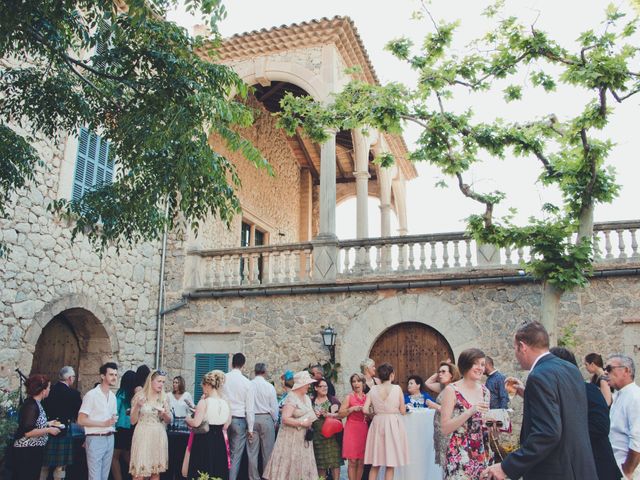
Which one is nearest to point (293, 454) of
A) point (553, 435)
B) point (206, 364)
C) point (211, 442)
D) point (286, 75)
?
point (211, 442)

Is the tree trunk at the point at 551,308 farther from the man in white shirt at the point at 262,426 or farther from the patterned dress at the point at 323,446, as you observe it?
the man in white shirt at the point at 262,426

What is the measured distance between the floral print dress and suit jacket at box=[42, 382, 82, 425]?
4.48 m

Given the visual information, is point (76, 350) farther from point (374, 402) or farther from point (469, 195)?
Answer: point (469, 195)

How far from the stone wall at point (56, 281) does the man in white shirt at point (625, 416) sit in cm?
681

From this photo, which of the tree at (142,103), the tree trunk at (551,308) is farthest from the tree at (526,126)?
the tree at (142,103)

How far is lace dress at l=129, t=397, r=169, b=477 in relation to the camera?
5977 mm

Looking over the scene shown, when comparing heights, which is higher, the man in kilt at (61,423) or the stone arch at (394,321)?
the stone arch at (394,321)

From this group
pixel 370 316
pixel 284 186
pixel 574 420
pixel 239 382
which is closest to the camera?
pixel 574 420

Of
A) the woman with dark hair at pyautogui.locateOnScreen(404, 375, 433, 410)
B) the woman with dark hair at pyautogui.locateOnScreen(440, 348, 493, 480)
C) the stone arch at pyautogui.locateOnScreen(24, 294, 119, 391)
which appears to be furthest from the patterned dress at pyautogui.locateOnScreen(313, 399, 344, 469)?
the stone arch at pyautogui.locateOnScreen(24, 294, 119, 391)

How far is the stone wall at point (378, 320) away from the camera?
9.12 metres

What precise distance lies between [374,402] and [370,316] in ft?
14.0

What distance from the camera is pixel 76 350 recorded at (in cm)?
1045

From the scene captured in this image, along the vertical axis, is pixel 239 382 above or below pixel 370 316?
below

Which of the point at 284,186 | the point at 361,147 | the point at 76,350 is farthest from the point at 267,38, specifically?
the point at 76,350
